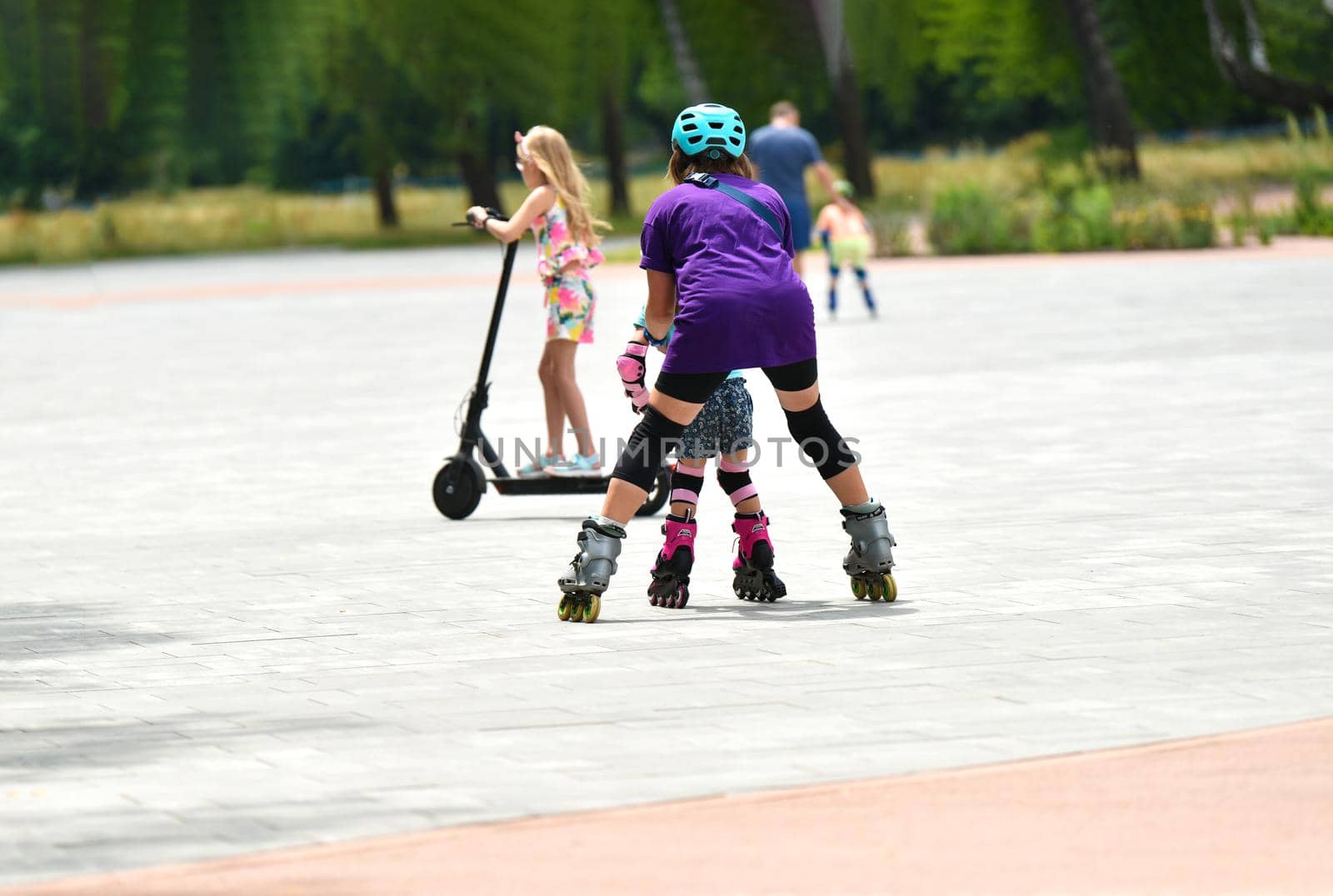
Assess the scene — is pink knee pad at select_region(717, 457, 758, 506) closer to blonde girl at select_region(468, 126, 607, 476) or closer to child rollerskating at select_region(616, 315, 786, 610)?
child rollerskating at select_region(616, 315, 786, 610)

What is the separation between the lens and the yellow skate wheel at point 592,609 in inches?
293

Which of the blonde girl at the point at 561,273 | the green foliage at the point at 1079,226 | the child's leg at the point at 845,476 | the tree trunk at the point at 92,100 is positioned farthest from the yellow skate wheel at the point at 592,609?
the tree trunk at the point at 92,100

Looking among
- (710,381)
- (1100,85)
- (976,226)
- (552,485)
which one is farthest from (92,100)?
(710,381)

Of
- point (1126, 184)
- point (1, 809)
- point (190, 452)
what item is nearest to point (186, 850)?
point (1, 809)

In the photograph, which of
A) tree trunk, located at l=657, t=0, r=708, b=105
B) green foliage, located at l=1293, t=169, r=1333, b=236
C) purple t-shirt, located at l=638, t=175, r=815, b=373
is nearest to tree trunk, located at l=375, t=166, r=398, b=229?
tree trunk, located at l=657, t=0, r=708, b=105

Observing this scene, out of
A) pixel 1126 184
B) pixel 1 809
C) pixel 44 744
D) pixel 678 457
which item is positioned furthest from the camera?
pixel 1126 184

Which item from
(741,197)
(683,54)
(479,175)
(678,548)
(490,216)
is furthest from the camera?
(683,54)

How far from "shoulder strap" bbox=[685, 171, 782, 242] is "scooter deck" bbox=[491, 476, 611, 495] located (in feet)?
8.29

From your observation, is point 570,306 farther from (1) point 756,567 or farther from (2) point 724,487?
(1) point 756,567

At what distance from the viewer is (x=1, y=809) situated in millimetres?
5164

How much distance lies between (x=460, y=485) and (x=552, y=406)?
2.21ft

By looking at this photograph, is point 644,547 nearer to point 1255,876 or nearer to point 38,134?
point 1255,876

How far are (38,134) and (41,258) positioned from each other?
246 cm

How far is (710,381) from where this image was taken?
297 inches
